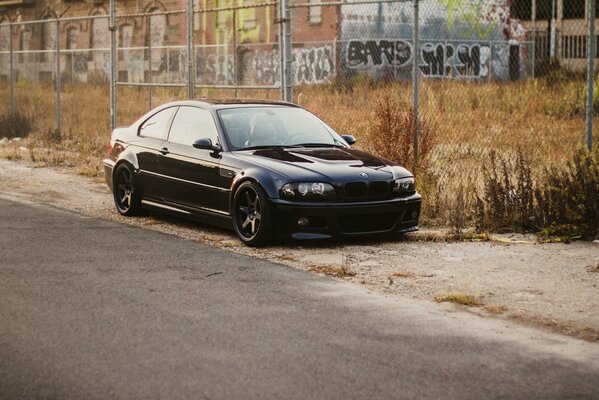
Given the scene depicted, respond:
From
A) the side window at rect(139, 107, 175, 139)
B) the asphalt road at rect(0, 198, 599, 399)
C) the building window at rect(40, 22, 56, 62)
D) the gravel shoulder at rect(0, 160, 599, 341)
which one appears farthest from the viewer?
the building window at rect(40, 22, 56, 62)

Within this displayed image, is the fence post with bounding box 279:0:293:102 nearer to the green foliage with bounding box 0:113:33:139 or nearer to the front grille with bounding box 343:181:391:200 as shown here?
the front grille with bounding box 343:181:391:200

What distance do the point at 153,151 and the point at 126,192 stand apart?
0.87m

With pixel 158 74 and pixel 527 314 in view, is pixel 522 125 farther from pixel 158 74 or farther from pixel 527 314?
pixel 158 74

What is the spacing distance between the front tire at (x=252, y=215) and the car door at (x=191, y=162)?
→ 466 millimetres

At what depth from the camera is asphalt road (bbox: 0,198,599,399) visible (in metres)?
Result: 5.64

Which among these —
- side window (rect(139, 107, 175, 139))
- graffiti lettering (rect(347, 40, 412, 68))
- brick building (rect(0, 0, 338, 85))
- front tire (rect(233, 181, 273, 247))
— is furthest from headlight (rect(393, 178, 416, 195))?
graffiti lettering (rect(347, 40, 412, 68))

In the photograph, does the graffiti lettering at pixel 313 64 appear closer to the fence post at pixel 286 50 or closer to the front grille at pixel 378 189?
the fence post at pixel 286 50

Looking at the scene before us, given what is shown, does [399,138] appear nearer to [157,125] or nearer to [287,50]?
[287,50]

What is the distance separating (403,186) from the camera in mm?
10766

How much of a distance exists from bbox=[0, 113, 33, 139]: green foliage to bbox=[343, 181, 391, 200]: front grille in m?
17.0

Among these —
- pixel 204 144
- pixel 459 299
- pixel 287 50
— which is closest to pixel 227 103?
pixel 204 144

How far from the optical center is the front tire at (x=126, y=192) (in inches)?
493

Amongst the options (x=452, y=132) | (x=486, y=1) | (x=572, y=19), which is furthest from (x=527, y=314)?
(x=572, y=19)

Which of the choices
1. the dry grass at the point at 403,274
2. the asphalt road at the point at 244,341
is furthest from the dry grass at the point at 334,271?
the dry grass at the point at 403,274
